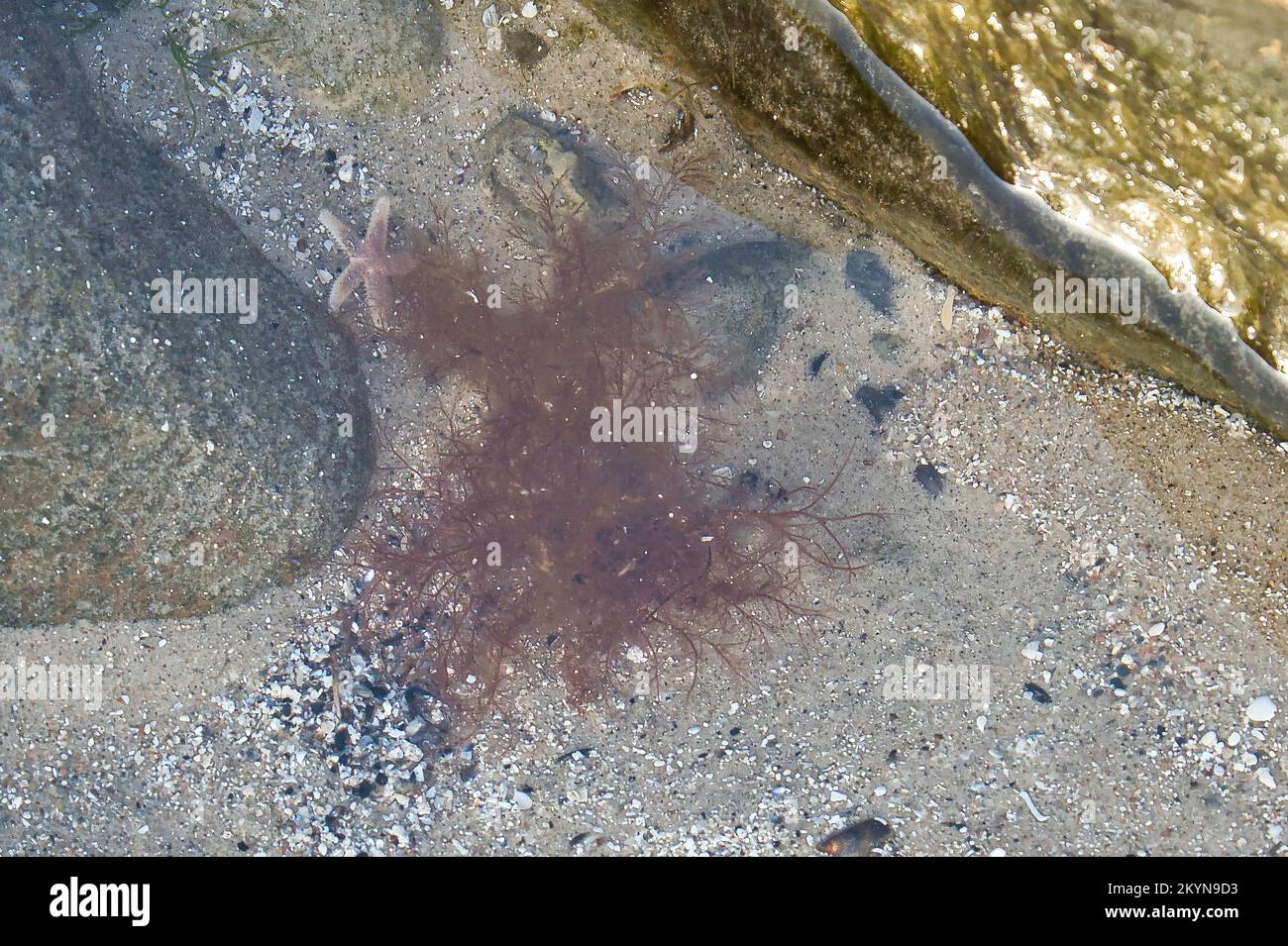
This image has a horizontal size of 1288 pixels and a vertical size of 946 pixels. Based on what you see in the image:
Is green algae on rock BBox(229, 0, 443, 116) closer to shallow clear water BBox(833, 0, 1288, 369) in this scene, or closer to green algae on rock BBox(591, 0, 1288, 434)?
green algae on rock BBox(591, 0, 1288, 434)

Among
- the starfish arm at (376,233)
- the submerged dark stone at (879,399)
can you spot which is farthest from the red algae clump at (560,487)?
the submerged dark stone at (879,399)

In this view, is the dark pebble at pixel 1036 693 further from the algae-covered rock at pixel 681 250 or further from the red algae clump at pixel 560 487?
the algae-covered rock at pixel 681 250

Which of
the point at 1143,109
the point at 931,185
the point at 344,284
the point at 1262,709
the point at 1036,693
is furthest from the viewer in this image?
the point at 344,284

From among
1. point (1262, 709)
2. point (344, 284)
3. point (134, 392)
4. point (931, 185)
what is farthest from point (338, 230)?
A: point (1262, 709)

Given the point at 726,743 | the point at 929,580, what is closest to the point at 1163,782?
the point at 929,580

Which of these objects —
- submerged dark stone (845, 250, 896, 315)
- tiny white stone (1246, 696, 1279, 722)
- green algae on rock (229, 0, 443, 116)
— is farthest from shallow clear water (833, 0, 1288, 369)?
green algae on rock (229, 0, 443, 116)

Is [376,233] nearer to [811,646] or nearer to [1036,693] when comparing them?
[811,646]
